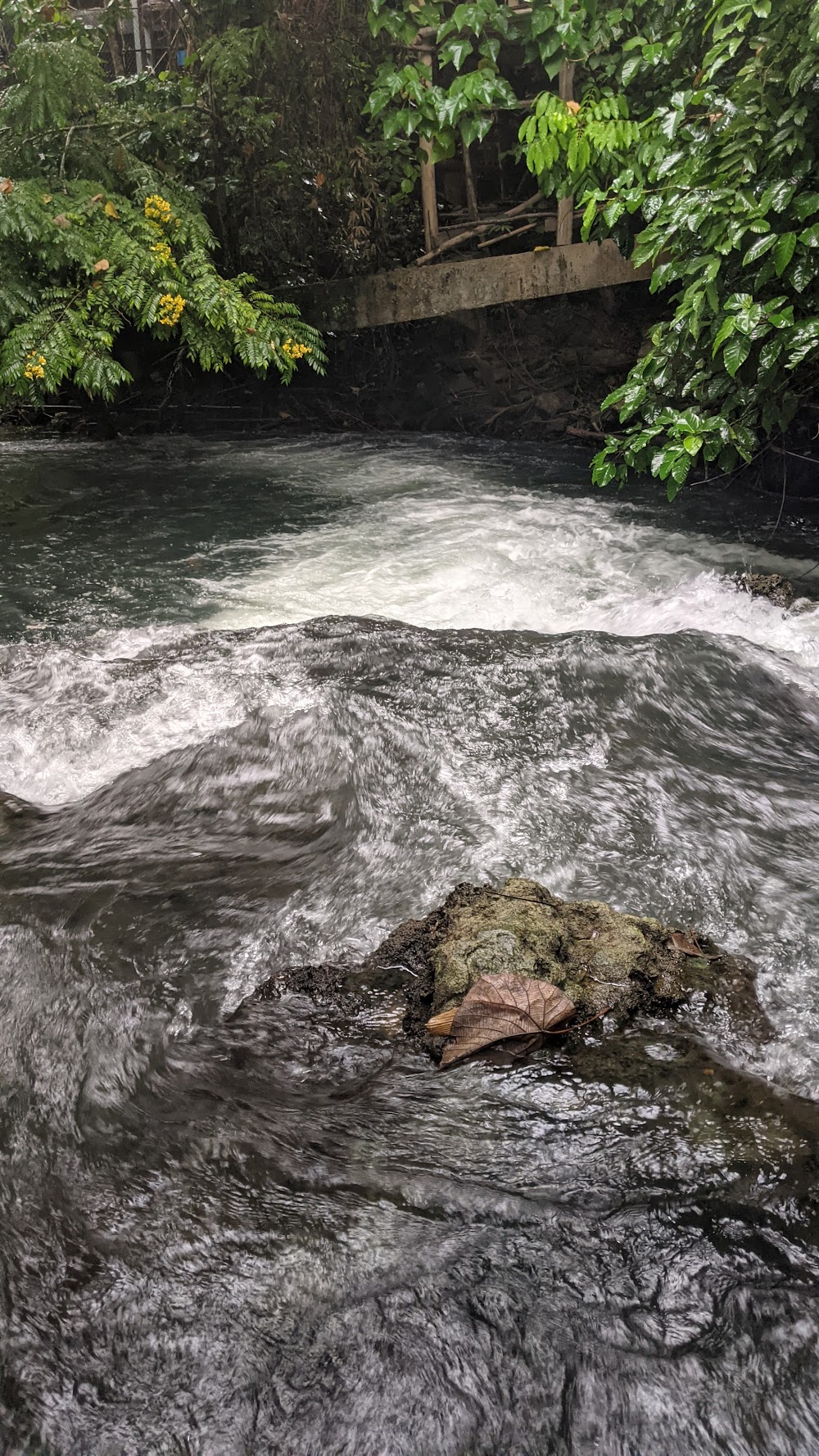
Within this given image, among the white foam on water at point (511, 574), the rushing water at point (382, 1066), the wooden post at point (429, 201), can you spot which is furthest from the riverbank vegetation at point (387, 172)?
the rushing water at point (382, 1066)

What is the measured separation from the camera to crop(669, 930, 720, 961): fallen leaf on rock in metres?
2.17

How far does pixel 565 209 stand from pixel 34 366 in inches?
178

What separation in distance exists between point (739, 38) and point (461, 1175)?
419 centimetres

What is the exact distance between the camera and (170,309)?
22.9ft

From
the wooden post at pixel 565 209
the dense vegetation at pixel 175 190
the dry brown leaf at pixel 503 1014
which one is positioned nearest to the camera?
the dry brown leaf at pixel 503 1014

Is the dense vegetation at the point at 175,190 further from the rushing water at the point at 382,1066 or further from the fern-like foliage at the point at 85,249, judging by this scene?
the rushing water at the point at 382,1066

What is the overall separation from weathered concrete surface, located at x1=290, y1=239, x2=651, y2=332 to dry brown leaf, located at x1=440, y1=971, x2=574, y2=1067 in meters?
7.02

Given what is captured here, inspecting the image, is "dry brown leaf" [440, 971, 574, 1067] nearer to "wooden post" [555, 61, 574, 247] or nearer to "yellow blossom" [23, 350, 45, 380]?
"yellow blossom" [23, 350, 45, 380]

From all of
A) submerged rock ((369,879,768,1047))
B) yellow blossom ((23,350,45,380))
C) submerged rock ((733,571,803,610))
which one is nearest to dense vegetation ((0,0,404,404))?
yellow blossom ((23,350,45,380))

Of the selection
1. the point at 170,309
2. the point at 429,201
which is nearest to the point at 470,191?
the point at 429,201

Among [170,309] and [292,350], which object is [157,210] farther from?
[292,350]

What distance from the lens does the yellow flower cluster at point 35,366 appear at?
21.5 ft

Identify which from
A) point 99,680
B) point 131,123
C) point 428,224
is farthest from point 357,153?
point 99,680

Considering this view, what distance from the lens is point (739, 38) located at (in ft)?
11.8
